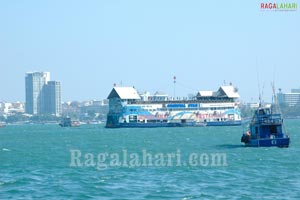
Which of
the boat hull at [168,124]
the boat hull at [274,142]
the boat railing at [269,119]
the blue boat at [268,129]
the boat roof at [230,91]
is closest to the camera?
the boat railing at [269,119]

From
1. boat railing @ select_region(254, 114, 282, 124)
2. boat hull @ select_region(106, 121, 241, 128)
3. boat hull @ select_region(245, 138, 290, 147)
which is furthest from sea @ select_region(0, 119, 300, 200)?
boat hull @ select_region(106, 121, 241, 128)

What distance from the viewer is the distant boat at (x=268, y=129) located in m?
69.6

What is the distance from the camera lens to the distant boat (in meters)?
69.6

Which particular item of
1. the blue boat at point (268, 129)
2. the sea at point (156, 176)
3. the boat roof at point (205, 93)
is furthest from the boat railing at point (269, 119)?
the boat roof at point (205, 93)

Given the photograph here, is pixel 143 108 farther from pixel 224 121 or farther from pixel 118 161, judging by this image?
pixel 118 161

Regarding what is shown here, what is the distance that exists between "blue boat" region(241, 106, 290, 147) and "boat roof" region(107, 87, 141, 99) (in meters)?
90.9

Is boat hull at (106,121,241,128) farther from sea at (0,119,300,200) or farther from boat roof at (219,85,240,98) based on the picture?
sea at (0,119,300,200)

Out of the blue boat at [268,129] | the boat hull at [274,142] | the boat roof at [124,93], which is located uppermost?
the boat roof at [124,93]

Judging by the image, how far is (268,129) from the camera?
231ft

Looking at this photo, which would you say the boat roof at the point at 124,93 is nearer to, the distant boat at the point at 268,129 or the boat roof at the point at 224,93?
the boat roof at the point at 224,93

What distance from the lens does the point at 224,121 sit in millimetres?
163500

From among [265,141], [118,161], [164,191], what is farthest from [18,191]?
[265,141]

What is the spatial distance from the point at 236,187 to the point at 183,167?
11.4m

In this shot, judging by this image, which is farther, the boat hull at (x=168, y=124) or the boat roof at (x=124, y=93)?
the boat roof at (x=124, y=93)
